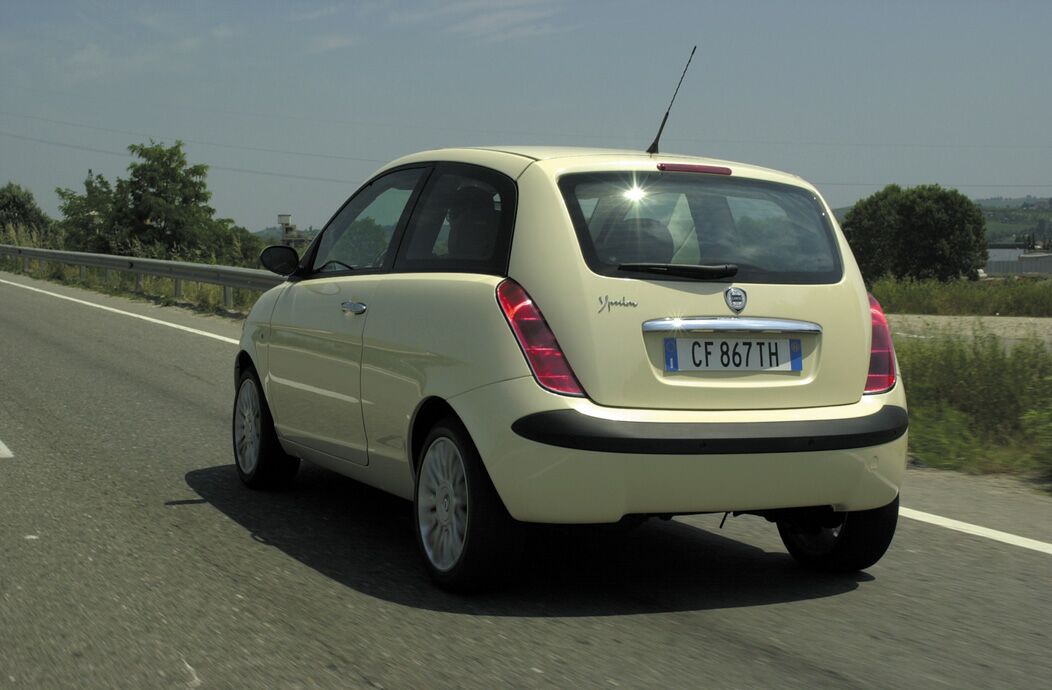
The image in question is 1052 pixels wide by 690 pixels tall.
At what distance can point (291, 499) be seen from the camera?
7078 millimetres

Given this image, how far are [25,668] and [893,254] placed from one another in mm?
108923

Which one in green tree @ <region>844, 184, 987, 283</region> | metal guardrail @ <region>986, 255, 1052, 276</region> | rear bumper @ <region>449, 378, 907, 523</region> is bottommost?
metal guardrail @ <region>986, 255, 1052, 276</region>

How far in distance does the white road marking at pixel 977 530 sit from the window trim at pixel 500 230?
2.57 metres

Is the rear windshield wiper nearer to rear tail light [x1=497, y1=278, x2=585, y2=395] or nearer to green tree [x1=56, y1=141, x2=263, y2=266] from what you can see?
rear tail light [x1=497, y1=278, x2=585, y2=395]

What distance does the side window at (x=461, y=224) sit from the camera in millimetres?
5195

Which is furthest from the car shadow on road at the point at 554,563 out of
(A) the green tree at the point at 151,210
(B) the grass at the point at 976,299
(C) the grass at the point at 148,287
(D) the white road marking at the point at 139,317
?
(A) the green tree at the point at 151,210

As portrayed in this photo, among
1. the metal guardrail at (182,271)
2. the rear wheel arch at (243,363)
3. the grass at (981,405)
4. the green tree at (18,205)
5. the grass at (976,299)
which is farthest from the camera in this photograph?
the green tree at (18,205)

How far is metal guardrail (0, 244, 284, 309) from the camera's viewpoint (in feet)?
61.9

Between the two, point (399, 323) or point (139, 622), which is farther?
point (399, 323)

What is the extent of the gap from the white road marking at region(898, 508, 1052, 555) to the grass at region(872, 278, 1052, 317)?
743 inches

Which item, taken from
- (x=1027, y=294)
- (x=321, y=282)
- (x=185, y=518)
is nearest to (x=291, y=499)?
(x=185, y=518)

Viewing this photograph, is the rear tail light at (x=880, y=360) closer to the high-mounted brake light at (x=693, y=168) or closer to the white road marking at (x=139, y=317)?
the high-mounted brake light at (x=693, y=168)

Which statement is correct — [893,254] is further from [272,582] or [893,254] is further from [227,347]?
[272,582]

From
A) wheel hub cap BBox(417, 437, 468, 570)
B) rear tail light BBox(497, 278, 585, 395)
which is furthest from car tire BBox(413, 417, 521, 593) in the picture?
rear tail light BBox(497, 278, 585, 395)
